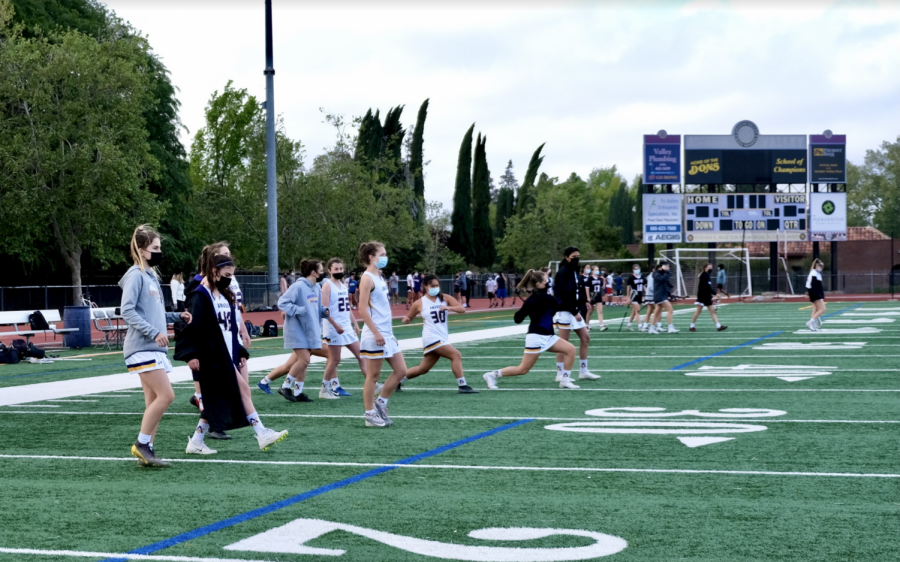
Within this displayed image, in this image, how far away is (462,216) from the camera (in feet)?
251

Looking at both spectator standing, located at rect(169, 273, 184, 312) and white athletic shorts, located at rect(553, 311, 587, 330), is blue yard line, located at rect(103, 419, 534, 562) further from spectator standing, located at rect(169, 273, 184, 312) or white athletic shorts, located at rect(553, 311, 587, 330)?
spectator standing, located at rect(169, 273, 184, 312)

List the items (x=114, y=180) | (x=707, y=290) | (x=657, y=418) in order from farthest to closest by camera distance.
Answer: (x=114, y=180), (x=707, y=290), (x=657, y=418)

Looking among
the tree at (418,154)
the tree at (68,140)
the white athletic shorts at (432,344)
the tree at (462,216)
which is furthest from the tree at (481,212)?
the white athletic shorts at (432,344)

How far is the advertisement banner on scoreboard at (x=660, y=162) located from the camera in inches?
2199

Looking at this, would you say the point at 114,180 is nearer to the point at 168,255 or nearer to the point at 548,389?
the point at 168,255

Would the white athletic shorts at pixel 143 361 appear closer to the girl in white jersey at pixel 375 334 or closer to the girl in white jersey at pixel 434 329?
the girl in white jersey at pixel 375 334

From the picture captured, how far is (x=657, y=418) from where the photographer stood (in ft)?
32.4

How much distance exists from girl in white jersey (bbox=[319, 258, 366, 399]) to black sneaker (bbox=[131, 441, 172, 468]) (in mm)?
4441

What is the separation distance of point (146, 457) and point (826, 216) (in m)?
54.7

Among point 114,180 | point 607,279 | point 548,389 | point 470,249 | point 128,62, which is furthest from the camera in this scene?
point 470,249

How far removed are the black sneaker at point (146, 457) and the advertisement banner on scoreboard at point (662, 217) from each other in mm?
49674

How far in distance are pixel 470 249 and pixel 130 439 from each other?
67764mm

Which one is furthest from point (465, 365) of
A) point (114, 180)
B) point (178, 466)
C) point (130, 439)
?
point (114, 180)

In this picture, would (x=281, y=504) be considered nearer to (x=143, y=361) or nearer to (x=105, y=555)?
(x=105, y=555)
